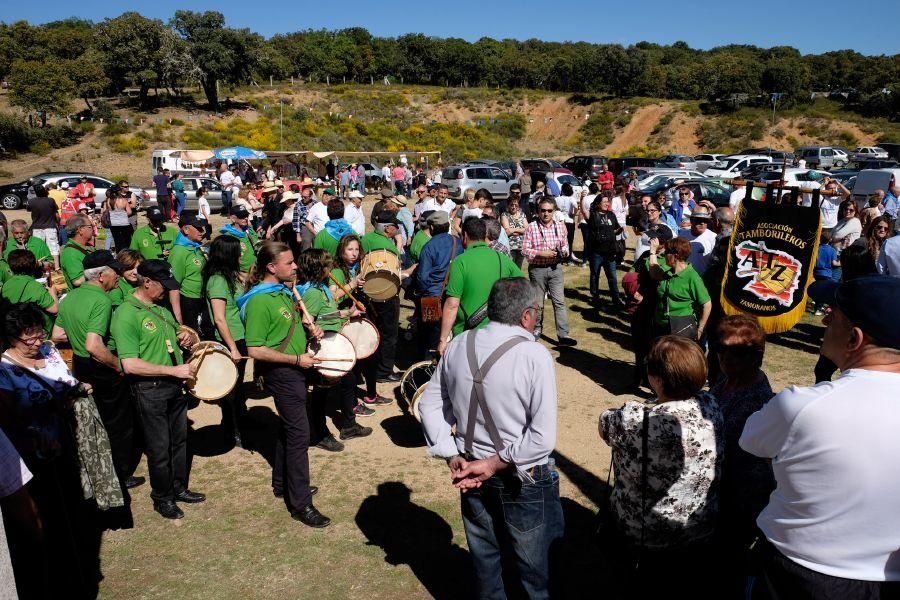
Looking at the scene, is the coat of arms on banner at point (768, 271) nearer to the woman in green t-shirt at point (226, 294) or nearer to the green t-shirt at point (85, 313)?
the woman in green t-shirt at point (226, 294)

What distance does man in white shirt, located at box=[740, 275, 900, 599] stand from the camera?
78.0 inches

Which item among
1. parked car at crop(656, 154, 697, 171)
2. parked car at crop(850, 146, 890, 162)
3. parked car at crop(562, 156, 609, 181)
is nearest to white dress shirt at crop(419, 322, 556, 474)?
parked car at crop(562, 156, 609, 181)

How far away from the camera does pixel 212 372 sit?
5.36m

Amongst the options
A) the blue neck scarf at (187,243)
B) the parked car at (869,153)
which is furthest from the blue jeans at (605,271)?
the parked car at (869,153)

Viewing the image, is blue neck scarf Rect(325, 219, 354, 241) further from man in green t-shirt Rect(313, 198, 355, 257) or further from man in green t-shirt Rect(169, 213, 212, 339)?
man in green t-shirt Rect(169, 213, 212, 339)

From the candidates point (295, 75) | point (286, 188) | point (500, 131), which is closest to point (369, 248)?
point (286, 188)

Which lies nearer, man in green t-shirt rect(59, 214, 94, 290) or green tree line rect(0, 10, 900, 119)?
man in green t-shirt rect(59, 214, 94, 290)

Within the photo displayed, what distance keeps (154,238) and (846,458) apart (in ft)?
27.9

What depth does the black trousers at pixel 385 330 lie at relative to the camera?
738 centimetres

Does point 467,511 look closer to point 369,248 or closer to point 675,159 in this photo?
point 369,248

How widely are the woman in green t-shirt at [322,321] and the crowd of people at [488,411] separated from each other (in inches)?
0.9

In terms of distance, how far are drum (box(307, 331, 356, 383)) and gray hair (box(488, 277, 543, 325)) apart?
255cm

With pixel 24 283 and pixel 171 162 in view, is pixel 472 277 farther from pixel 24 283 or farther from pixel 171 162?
pixel 171 162

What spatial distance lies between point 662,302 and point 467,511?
400cm
